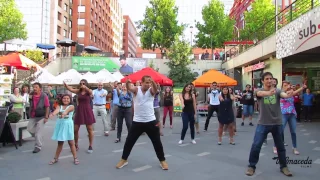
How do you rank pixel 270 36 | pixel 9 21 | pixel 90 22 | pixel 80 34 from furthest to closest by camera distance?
pixel 90 22
pixel 80 34
pixel 9 21
pixel 270 36

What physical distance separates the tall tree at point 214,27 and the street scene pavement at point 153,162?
28.8 m

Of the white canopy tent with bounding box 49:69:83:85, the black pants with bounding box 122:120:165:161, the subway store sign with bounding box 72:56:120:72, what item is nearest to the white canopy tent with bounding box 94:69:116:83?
the white canopy tent with bounding box 49:69:83:85

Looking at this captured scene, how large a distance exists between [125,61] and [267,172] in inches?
876

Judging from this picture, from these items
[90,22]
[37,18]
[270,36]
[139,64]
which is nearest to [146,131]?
[270,36]

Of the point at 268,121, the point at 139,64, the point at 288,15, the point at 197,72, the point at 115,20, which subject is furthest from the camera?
the point at 115,20

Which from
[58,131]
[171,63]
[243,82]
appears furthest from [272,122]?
[171,63]

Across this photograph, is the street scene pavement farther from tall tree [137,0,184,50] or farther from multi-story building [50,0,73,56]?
multi-story building [50,0,73,56]

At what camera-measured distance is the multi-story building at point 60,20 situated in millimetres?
45938

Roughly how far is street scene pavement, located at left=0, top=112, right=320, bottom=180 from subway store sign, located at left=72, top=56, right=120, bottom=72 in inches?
719

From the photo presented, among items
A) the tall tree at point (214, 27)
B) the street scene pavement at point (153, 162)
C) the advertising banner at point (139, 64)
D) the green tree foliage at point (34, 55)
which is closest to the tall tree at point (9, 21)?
the green tree foliage at point (34, 55)

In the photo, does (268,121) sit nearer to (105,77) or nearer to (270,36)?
(270,36)

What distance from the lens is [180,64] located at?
26.8 m

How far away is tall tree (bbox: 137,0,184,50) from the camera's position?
118 ft

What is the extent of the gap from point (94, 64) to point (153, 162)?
21.6m
